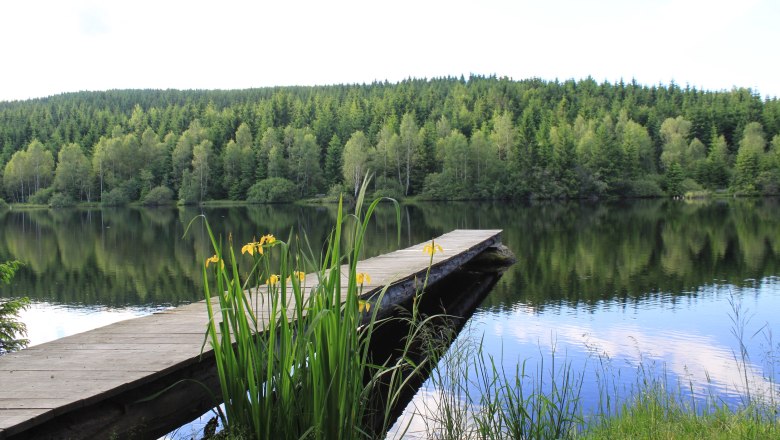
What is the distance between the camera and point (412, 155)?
254ft

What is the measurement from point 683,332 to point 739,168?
6972 centimetres

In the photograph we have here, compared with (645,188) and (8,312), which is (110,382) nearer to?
(8,312)

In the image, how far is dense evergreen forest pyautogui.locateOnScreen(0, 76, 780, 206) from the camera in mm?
73750

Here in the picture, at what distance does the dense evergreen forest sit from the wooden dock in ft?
190

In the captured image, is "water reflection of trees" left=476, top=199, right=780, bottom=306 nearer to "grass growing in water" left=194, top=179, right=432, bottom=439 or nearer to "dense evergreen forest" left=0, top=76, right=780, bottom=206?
"grass growing in water" left=194, top=179, right=432, bottom=439

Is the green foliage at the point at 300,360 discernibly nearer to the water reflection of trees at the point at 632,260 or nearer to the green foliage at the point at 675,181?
the water reflection of trees at the point at 632,260

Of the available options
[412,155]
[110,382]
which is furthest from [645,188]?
[110,382]

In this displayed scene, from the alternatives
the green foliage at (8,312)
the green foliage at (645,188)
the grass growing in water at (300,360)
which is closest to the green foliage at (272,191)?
the green foliage at (645,188)

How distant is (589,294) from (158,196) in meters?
71.9

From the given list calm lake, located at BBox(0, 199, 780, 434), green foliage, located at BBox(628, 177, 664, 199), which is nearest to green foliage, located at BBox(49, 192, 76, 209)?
calm lake, located at BBox(0, 199, 780, 434)

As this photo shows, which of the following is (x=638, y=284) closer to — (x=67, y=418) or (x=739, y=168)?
(x=67, y=418)

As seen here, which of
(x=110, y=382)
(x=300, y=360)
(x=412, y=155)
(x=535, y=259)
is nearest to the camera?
(x=300, y=360)

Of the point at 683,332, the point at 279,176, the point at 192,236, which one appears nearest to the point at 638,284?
the point at 683,332

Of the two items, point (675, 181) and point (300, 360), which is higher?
point (300, 360)
